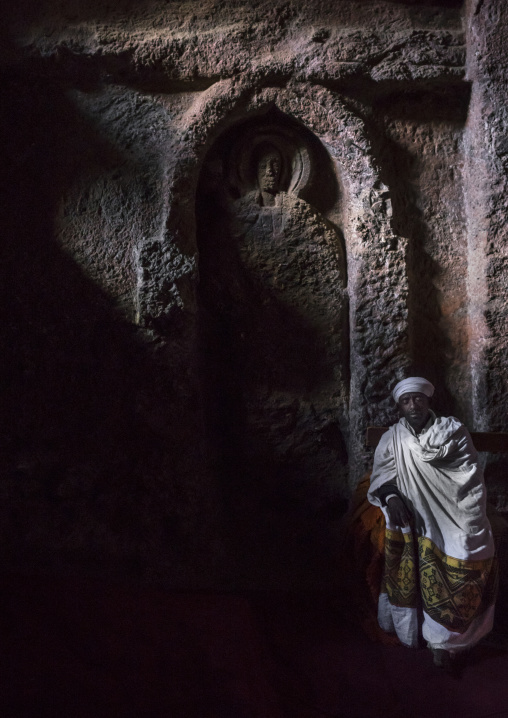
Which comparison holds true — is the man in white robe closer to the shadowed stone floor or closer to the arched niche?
the shadowed stone floor

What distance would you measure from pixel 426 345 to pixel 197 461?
1.61 m

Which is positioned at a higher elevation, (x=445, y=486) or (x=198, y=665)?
(x=445, y=486)

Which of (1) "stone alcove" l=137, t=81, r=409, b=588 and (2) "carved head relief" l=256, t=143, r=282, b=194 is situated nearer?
(1) "stone alcove" l=137, t=81, r=409, b=588

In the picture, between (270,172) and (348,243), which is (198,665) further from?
(270,172)

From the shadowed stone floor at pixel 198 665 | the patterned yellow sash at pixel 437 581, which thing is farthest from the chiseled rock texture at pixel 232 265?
the patterned yellow sash at pixel 437 581

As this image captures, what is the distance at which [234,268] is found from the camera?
3.64 metres

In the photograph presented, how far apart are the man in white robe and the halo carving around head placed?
5.77ft

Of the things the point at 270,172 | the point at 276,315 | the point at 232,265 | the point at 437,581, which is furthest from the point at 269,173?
the point at 437,581

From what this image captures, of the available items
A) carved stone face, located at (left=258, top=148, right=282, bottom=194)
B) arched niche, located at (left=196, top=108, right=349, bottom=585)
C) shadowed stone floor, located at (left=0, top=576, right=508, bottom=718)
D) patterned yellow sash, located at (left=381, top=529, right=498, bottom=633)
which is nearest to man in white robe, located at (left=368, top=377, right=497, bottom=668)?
patterned yellow sash, located at (left=381, top=529, right=498, bottom=633)

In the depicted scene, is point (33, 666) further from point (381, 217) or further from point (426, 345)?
point (381, 217)

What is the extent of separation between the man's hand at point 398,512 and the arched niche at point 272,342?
93 cm

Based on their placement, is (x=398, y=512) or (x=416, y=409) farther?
(x=416, y=409)

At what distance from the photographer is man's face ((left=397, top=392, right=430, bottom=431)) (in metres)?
2.71

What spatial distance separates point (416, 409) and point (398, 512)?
490mm
